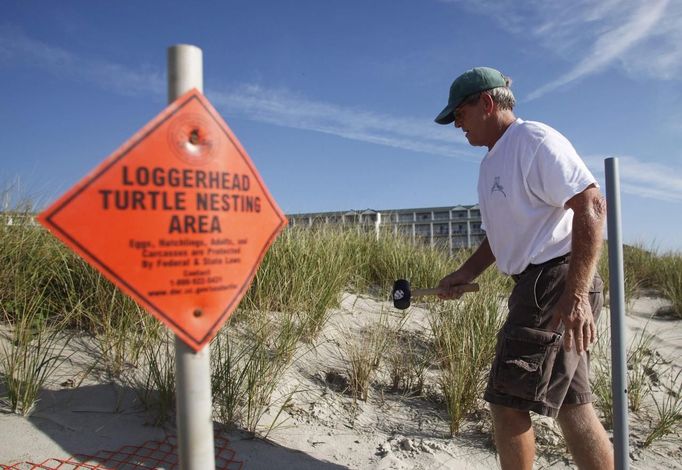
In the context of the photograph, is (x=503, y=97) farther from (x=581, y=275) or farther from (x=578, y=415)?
(x=578, y=415)

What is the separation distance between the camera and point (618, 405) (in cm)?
177

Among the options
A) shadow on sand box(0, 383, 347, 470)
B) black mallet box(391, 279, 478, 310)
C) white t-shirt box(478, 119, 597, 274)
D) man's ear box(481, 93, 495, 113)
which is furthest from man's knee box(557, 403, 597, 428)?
man's ear box(481, 93, 495, 113)

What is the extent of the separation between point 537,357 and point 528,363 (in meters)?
0.05

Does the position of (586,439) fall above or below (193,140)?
below

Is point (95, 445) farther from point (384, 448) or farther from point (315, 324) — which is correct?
point (315, 324)

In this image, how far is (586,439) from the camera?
2074mm

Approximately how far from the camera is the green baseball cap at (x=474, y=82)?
8.02 feet

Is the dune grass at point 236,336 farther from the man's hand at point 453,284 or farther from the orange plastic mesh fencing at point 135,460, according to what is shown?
the man's hand at point 453,284

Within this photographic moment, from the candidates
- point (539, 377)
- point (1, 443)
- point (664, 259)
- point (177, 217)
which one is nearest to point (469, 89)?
point (539, 377)

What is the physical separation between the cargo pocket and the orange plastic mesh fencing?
4.67 feet

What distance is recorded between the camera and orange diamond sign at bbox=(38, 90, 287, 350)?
1.07 metres

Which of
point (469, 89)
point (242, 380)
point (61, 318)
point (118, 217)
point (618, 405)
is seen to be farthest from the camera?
point (61, 318)

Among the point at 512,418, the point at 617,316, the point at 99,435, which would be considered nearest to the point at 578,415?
the point at 512,418

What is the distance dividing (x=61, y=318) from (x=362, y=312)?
2.66m
